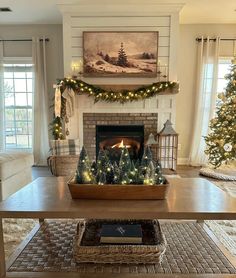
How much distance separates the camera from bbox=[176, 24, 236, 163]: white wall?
4570mm

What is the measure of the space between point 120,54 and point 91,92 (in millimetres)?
778

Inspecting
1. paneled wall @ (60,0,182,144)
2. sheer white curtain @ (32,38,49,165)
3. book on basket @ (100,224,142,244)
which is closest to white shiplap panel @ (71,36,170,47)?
paneled wall @ (60,0,182,144)

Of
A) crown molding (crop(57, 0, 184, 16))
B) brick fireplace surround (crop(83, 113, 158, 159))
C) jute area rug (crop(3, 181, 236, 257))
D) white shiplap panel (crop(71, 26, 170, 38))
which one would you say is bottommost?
jute area rug (crop(3, 181, 236, 257))

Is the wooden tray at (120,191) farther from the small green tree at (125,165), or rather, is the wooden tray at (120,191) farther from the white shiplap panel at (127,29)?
the white shiplap panel at (127,29)

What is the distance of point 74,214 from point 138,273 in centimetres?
51

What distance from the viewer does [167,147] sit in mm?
4211

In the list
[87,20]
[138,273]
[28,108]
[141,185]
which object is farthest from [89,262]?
[28,108]

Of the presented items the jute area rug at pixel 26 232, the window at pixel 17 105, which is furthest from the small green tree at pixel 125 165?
the window at pixel 17 105

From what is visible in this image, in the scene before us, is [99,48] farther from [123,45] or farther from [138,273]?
[138,273]

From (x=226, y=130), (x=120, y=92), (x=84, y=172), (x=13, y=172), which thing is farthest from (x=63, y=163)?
(x=226, y=130)

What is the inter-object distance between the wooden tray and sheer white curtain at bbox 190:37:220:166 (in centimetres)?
344

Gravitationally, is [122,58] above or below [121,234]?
above

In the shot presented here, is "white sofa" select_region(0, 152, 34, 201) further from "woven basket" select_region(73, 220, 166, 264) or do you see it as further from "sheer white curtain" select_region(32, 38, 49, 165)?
"sheer white curtain" select_region(32, 38, 49, 165)

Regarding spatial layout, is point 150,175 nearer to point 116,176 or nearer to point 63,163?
point 116,176
